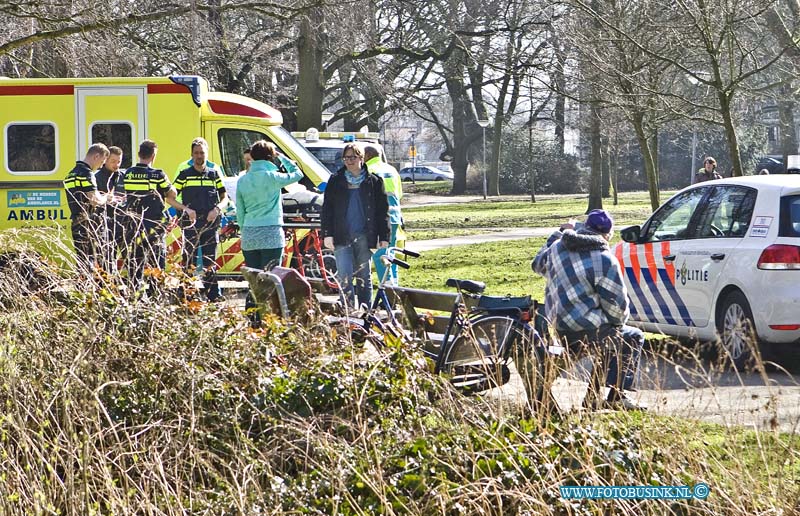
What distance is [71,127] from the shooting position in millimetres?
14500

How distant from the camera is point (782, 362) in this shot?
9531mm

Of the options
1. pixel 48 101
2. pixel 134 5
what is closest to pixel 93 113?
pixel 48 101

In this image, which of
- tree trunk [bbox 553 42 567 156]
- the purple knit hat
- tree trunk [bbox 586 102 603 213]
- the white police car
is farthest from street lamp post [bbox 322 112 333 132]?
the purple knit hat

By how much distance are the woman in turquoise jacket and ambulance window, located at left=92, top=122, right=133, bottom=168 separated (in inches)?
162

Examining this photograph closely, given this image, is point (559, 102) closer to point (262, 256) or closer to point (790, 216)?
point (262, 256)

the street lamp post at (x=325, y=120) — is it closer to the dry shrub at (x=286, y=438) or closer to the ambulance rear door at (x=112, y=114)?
the ambulance rear door at (x=112, y=114)

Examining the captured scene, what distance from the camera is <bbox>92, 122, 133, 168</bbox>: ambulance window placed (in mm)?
14500

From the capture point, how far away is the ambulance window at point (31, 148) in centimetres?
1448

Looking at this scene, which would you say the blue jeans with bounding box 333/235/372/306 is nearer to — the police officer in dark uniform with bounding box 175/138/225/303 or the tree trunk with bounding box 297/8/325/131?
the police officer in dark uniform with bounding box 175/138/225/303

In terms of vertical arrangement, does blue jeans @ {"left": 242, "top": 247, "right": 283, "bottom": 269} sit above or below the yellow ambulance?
below

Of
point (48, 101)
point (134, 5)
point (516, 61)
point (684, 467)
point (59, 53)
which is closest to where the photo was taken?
point (684, 467)

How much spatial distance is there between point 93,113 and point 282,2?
163 inches

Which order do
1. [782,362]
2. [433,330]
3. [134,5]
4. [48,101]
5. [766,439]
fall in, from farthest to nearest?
1. [134,5]
2. [48,101]
3. [782,362]
4. [433,330]
5. [766,439]

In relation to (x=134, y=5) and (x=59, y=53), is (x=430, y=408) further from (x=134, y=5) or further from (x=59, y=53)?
(x=59, y=53)
